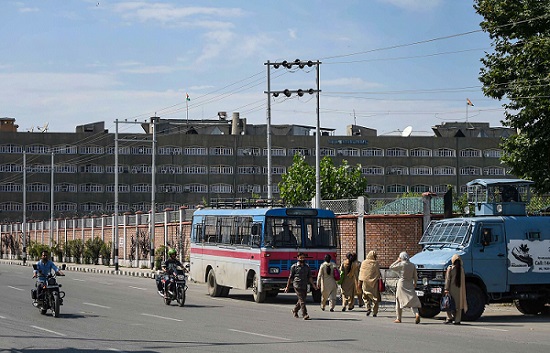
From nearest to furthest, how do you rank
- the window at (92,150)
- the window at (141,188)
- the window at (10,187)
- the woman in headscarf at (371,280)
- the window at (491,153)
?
the woman in headscarf at (371,280) → the window at (10,187) → the window at (92,150) → the window at (141,188) → the window at (491,153)

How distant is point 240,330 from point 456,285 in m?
5.89

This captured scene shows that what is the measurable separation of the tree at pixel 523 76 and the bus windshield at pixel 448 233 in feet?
33.0

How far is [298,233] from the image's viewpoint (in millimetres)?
30750

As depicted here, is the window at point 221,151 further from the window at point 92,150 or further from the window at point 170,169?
the window at point 92,150

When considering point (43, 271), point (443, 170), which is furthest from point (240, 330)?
point (443, 170)

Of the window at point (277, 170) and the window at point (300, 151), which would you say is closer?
the window at point (277, 170)

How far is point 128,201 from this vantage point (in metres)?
113

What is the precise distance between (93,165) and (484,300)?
307 feet

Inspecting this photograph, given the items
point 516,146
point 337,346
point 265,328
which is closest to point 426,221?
point 516,146

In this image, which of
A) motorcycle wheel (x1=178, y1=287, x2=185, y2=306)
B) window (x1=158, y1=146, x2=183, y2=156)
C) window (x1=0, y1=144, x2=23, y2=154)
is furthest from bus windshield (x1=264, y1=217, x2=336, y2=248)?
window (x1=0, y1=144, x2=23, y2=154)

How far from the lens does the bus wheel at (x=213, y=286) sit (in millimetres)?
34438

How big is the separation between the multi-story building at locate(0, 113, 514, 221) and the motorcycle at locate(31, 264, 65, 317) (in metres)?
85.2

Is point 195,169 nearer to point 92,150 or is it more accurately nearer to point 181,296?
point 92,150

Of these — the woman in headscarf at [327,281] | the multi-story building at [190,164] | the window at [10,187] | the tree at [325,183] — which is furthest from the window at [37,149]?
the woman in headscarf at [327,281]
